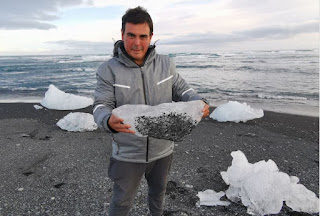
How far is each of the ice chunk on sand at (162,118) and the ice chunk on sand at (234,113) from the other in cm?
494

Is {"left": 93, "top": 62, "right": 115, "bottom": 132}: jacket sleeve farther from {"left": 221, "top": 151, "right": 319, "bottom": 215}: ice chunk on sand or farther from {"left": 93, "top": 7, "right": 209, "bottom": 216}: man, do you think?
{"left": 221, "top": 151, "right": 319, "bottom": 215}: ice chunk on sand

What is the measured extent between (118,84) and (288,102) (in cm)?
953

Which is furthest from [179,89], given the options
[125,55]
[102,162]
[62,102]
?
[62,102]

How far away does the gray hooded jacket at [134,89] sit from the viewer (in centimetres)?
220

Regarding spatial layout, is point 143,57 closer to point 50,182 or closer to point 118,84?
point 118,84

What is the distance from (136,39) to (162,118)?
74 centimetres

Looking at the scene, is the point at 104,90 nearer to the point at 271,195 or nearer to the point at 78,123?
the point at 271,195

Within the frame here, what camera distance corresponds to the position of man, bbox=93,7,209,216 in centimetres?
218

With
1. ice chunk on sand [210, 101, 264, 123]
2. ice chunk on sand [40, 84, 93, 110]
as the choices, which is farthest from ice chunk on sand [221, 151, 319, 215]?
ice chunk on sand [40, 84, 93, 110]

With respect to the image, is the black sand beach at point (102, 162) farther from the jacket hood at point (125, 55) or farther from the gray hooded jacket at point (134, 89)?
the jacket hood at point (125, 55)

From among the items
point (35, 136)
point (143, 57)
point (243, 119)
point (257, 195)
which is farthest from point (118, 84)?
point (243, 119)

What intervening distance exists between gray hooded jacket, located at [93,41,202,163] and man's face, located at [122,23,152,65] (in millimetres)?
67

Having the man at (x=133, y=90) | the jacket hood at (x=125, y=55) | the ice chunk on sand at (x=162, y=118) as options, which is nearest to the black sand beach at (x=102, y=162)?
the man at (x=133, y=90)

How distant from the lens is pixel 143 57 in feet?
7.63
